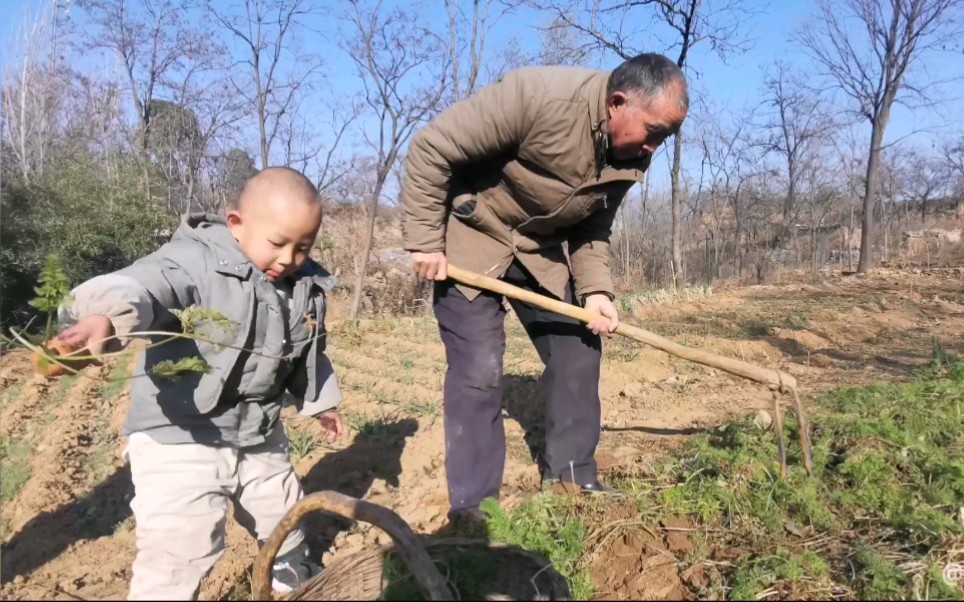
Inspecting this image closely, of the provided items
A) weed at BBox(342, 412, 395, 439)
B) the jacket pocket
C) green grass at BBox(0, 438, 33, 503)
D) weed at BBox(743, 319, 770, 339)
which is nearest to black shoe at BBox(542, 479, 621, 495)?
the jacket pocket

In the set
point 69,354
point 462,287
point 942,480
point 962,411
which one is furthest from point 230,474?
point 962,411

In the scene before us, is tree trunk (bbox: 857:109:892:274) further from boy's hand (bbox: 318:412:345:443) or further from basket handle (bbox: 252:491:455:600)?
basket handle (bbox: 252:491:455:600)

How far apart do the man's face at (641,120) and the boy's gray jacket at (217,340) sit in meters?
1.22

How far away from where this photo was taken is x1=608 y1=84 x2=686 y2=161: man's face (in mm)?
2447

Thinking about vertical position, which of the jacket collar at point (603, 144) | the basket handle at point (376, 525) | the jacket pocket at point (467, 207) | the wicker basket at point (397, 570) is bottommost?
the wicker basket at point (397, 570)

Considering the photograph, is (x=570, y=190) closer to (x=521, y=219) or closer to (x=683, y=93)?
(x=521, y=219)

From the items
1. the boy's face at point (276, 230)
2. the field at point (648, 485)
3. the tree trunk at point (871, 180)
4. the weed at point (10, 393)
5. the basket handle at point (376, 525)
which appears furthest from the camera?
the tree trunk at point (871, 180)

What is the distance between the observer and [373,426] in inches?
168

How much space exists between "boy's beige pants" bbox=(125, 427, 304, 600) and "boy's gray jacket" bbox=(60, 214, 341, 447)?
59 mm

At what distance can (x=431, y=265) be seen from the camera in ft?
8.89

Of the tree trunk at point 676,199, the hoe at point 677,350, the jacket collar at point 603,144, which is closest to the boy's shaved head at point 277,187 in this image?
the hoe at point 677,350

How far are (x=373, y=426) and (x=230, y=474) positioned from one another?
203 cm

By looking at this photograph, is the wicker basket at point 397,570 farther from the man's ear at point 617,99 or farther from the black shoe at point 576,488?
the man's ear at point 617,99

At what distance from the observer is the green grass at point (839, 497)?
2.24m
